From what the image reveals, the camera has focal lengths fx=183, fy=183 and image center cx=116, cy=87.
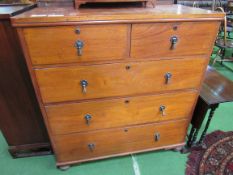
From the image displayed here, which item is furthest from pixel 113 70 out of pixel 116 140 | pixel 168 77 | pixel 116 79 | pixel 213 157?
pixel 213 157

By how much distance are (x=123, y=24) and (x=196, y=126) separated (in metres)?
0.99

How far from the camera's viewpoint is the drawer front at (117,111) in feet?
3.62

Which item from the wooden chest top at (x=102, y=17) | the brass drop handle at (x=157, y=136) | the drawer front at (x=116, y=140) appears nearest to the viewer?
the wooden chest top at (x=102, y=17)

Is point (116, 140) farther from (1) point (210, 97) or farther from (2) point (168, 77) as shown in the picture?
(1) point (210, 97)

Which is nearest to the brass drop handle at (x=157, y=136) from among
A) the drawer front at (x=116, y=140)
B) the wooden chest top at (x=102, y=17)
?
the drawer front at (x=116, y=140)

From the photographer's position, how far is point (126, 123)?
1.25m

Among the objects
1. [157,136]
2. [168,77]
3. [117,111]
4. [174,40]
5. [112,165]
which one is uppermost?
[174,40]

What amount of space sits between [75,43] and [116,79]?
0.30 metres

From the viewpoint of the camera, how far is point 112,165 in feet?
4.75

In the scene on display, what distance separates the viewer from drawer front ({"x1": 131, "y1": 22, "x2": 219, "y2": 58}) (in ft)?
3.01

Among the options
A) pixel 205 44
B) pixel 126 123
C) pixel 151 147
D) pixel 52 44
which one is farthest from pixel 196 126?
pixel 52 44

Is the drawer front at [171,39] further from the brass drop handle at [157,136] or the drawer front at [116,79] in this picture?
the brass drop handle at [157,136]

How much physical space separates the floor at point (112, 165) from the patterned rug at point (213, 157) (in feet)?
0.26

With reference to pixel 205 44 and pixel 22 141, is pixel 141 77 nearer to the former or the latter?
pixel 205 44
